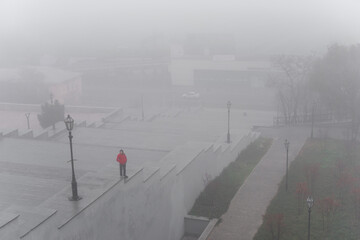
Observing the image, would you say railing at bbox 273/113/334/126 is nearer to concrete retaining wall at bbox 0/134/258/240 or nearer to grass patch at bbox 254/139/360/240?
grass patch at bbox 254/139/360/240

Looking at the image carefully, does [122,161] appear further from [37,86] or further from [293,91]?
[37,86]

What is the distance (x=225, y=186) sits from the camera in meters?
10.5

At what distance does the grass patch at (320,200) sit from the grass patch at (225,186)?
0.96m

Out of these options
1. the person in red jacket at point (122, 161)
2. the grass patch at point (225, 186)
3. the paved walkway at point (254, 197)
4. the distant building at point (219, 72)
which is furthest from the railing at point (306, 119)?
the person in red jacket at point (122, 161)

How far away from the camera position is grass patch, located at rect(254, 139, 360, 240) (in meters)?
8.21

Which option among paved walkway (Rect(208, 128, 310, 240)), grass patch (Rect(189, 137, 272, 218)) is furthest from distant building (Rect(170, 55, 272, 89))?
grass patch (Rect(189, 137, 272, 218))

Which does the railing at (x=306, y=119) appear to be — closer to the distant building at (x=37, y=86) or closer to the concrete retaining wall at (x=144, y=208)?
the concrete retaining wall at (x=144, y=208)

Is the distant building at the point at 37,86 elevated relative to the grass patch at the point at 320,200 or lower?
elevated

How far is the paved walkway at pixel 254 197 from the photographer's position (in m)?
8.65

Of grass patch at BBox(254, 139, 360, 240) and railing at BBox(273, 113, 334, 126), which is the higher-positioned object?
railing at BBox(273, 113, 334, 126)

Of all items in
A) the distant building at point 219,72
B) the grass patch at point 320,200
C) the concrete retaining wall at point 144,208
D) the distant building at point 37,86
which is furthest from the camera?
the distant building at point 219,72

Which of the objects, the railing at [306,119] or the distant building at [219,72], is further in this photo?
the distant building at [219,72]

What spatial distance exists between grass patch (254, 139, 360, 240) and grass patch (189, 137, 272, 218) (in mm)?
959

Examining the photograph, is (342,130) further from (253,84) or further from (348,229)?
(253,84)
